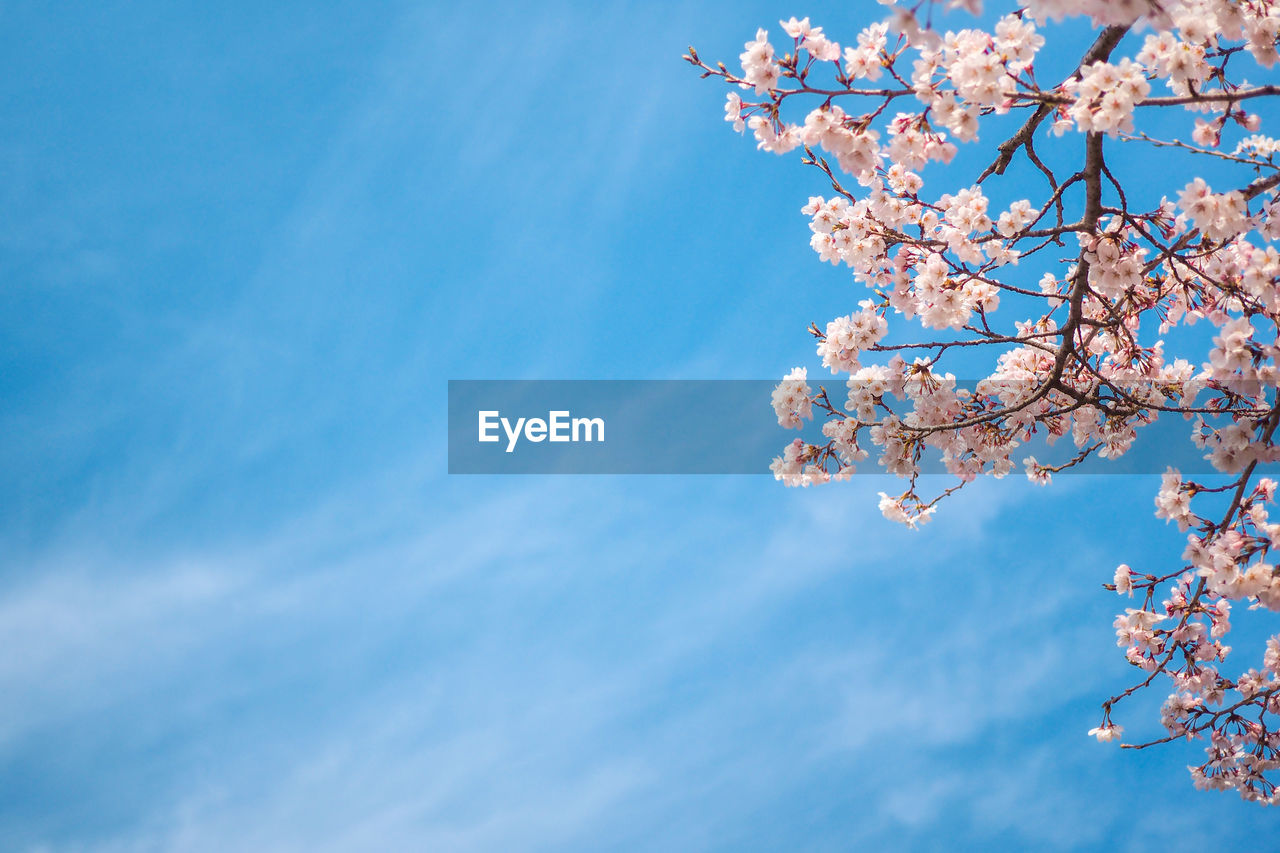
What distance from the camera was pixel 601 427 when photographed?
14.2 meters

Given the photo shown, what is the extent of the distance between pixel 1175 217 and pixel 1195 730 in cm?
500

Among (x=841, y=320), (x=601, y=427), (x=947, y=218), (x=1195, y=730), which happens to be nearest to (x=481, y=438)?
(x=601, y=427)

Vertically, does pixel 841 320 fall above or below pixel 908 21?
above

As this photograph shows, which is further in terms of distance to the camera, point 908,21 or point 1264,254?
point 1264,254

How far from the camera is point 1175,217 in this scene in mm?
5418

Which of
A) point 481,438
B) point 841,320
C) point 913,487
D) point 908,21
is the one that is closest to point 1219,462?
point 913,487

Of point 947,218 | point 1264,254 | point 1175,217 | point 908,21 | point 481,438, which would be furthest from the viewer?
point 481,438

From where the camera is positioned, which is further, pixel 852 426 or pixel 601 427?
pixel 601 427

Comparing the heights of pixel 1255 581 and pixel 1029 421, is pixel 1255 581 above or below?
below

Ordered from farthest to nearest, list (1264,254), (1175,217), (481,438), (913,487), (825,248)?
(481,438) < (913,487) < (825,248) < (1175,217) < (1264,254)

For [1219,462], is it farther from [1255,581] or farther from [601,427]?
[601,427]

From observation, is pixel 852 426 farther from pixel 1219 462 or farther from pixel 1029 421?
pixel 1219 462

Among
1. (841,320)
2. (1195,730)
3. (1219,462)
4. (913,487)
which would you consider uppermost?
(841,320)

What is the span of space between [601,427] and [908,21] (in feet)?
35.2
